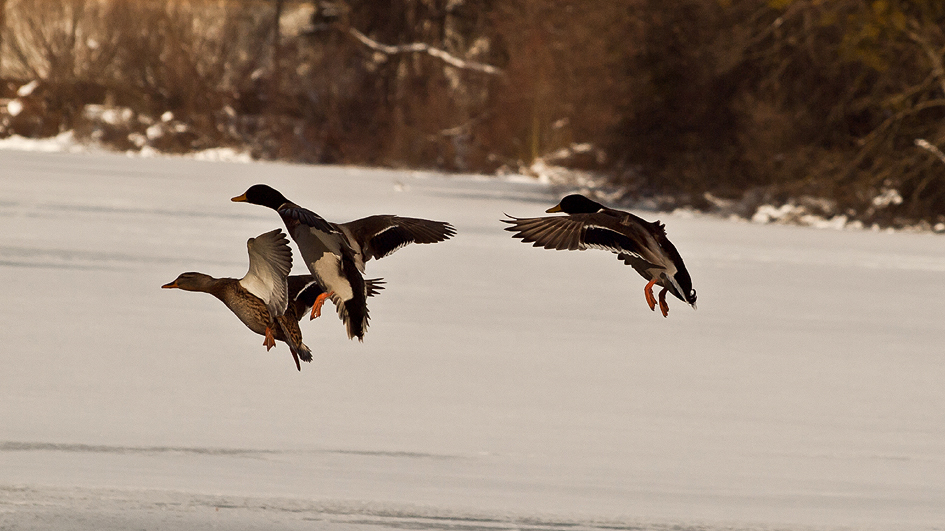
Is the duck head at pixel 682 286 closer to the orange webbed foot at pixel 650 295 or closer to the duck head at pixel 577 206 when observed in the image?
the orange webbed foot at pixel 650 295

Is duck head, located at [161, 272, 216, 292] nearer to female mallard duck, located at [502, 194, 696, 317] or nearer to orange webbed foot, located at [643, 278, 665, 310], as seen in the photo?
female mallard duck, located at [502, 194, 696, 317]

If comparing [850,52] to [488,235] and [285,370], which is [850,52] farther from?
[285,370]

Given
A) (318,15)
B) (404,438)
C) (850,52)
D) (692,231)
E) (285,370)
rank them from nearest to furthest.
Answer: (404,438) < (285,370) < (692,231) < (850,52) < (318,15)

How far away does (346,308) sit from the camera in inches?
74.8

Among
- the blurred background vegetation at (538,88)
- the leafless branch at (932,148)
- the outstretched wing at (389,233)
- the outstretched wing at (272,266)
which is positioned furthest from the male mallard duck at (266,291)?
the leafless branch at (932,148)

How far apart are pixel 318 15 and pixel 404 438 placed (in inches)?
1397

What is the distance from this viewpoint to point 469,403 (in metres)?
6.27

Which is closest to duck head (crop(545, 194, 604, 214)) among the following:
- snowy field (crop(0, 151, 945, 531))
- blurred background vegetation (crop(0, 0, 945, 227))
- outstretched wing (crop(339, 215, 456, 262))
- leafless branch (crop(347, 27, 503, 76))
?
outstretched wing (crop(339, 215, 456, 262))

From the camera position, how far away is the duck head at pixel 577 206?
215cm

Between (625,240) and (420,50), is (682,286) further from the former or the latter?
(420,50)

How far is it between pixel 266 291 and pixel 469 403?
14.3ft

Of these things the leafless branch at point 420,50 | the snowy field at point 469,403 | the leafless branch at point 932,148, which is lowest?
the snowy field at point 469,403

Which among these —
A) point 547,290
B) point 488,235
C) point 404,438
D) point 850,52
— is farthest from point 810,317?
point 850,52

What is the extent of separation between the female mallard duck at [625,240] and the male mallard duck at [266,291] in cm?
31
